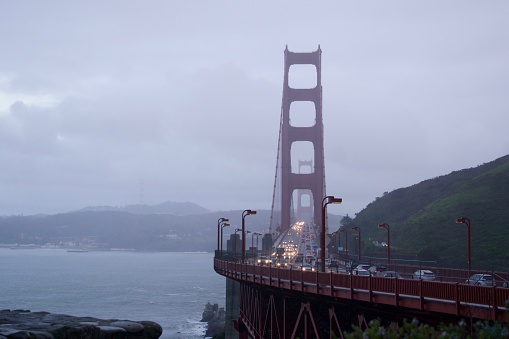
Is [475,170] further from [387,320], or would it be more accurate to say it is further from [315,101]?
[387,320]

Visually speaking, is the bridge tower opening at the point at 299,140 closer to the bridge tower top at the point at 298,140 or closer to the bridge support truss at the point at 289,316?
the bridge tower top at the point at 298,140

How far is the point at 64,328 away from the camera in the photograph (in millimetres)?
17844

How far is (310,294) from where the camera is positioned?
26.5m

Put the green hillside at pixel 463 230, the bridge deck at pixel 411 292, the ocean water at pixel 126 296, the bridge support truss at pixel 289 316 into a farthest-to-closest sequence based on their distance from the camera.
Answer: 1. the ocean water at pixel 126 296
2. the green hillside at pixel 463 230
3. the bridge support truss at pixel 289 316
4. the bridge deck at pixel 411 292

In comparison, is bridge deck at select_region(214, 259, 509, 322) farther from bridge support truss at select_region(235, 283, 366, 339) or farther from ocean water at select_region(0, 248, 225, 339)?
ocean water at select_region(0, 248, 225, 339)

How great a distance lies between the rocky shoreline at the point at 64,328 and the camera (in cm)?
1716

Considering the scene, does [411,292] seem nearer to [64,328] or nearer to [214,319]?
[64,328]

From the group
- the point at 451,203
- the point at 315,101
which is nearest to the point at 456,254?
the point at 451,203

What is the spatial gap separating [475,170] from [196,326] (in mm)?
67672

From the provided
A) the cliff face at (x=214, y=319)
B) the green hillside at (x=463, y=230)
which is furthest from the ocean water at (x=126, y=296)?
the green hillside at (x=463, y=230)

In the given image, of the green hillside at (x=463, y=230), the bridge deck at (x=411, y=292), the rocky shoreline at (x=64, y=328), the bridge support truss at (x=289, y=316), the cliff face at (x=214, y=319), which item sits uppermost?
the green hillside at (x=463, y=230)

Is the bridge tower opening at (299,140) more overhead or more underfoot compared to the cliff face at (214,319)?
more overhead

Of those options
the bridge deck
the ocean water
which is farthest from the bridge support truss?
the ocean water

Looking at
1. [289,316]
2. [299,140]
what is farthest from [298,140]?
[289,316]
